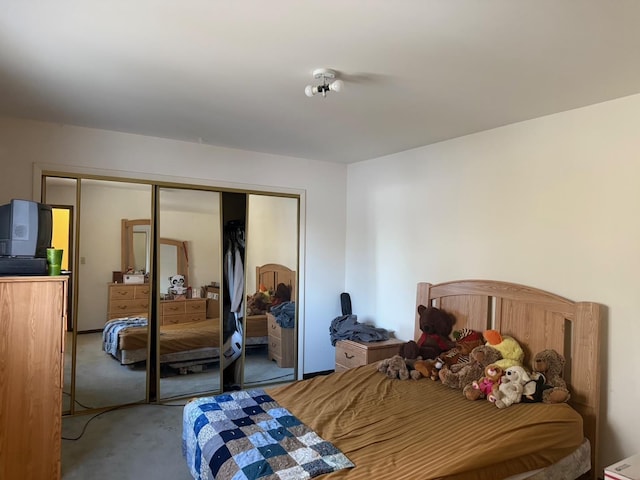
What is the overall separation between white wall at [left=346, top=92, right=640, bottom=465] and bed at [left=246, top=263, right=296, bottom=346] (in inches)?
40.7

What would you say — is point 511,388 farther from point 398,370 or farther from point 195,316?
point 195,316

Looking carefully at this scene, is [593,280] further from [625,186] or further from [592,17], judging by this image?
[592,17]

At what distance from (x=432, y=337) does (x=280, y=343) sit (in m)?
1.75

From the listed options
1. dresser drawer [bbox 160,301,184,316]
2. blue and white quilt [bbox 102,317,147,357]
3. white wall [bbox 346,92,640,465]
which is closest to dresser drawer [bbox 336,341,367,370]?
white wall [bbox 346,92,640,465]

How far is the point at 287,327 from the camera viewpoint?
15.0 feet

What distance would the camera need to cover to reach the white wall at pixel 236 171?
3.39 metres

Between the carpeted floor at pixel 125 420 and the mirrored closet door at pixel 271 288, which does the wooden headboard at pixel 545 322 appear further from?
the carpeted floor at pixel 125 420

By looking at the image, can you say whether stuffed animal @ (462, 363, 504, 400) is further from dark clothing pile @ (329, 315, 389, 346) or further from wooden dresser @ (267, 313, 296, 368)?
wooden dresser @ (267, 313, 296, 368)

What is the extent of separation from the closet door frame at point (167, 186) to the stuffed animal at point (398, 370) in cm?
150

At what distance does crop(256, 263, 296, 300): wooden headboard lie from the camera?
174 inches

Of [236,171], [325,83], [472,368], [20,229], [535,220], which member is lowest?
[472,368]

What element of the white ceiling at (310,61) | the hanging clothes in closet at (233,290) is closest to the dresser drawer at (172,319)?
the hanging clothes in closet at (233,290)

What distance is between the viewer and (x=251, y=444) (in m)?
2.10

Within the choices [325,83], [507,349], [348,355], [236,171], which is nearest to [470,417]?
[507,349]
